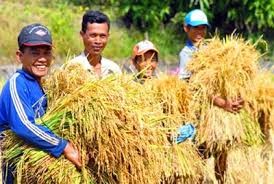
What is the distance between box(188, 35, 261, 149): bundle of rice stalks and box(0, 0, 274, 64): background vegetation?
7737mm

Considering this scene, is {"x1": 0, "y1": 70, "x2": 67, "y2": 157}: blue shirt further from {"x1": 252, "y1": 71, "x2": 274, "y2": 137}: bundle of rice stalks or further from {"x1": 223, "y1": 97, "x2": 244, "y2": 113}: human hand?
{"x1": 252, "y1": 71, "x2": 274, "y2": 137}: bundle of rice stalks

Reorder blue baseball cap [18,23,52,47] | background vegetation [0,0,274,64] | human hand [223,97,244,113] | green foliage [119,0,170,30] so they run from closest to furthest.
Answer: blue baseball cap [18,23,52,47] → human hand [223,97,244,113] → background vegetation [0,0,274,64] → green foliage [119,0,170,30]

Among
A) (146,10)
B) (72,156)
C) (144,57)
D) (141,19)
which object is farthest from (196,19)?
(141,19)

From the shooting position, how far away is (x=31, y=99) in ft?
12.6

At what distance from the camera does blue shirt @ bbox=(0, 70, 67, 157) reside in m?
3.73

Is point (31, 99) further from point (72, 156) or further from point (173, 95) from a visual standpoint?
point (173, 95)

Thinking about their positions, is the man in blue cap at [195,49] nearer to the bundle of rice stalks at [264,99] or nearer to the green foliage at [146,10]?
the bundle of rice stalks at [264,99]

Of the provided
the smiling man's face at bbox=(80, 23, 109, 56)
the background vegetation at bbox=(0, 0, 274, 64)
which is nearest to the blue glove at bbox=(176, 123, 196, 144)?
the smiling man's face at bbox=(80, 23, 109, 56)

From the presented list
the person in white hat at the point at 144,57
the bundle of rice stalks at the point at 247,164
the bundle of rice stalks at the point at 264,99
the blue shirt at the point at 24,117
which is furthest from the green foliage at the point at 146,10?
the blue shirt at the point at 24,117

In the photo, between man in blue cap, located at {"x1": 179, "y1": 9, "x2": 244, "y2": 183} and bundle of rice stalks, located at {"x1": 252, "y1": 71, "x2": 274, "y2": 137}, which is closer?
man in blue cap, located at {"x1": 179, "y1": 9, "x2": 244, "y2": 183}

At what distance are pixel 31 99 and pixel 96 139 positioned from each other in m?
0.36

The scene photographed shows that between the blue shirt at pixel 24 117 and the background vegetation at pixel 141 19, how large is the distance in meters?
8.70

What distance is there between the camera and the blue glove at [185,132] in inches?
177

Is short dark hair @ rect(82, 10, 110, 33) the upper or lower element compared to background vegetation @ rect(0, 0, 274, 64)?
upper
